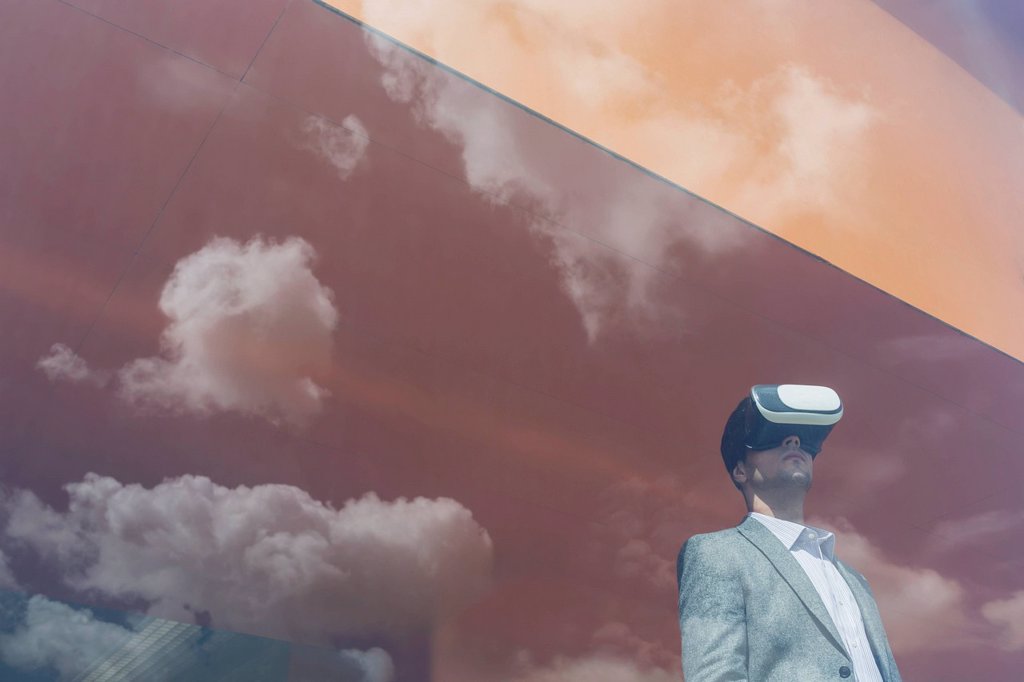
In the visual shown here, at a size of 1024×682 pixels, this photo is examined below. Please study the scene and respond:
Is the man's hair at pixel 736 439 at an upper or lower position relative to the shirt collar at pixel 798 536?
upper

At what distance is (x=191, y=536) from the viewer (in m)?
1.90

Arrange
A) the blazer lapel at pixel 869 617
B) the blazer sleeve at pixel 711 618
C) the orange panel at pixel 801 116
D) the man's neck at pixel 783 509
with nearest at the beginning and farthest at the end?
the blazer sleeve at pixel 711 618
the blazer lapel at pixel 869 617
the man's neck at pixel 783 509
the orange panel at pixel 801 116

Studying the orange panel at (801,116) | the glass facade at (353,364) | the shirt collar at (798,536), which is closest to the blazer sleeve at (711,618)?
the shirt collar at (798,536)

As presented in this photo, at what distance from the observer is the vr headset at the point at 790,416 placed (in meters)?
1.46

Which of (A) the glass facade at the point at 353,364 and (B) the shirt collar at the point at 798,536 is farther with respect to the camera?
(A) the glass facade at the point at 353,364

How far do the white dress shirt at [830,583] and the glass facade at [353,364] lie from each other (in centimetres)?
100

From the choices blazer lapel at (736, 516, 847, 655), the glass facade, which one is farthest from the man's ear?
the glass facade

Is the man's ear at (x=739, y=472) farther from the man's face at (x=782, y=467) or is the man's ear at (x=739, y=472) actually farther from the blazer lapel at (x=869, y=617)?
the blazer lapel at (x=869, y=617)

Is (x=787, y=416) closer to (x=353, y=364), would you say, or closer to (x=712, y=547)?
(x=712, y=547)

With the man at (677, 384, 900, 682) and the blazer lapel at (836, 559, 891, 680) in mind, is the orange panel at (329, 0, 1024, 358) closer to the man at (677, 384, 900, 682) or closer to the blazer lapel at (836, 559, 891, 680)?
the man at (677, 384, 900, 682)

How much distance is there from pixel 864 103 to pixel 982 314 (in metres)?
0.87

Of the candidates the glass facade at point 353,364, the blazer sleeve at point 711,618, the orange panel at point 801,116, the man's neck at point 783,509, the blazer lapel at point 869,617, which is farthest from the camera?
the orange panel at point 801,116

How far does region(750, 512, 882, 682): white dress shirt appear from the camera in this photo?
4.22ft

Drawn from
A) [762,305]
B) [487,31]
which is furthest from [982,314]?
[487,31]
